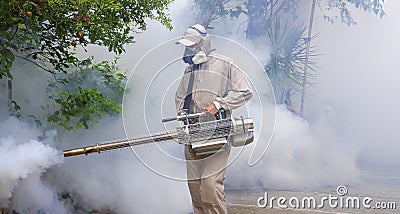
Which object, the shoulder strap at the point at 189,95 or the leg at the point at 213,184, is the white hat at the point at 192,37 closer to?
the shoulder strap at the point at 189,95

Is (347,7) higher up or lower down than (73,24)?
higher up

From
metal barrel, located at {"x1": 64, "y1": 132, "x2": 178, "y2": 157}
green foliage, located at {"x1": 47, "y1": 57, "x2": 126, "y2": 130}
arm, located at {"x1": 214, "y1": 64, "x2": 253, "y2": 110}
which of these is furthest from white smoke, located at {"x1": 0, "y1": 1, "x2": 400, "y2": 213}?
arm, located at {"x1": 214, "y1": 64, "x2": 253, "y2": 110}

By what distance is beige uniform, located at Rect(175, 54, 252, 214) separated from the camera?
3900 mm

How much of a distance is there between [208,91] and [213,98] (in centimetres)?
6

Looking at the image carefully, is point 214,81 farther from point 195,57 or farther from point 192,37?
point 192,37

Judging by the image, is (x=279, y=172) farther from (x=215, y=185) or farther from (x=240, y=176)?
(x=215, y=185)

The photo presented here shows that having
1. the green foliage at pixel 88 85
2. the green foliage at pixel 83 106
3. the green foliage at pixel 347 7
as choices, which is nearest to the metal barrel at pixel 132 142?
the green foliage at pixel 83 106

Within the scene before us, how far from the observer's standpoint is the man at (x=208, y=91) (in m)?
3.90

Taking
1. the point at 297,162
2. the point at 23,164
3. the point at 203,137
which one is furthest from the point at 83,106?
the point at 297,162

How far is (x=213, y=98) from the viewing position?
3973 mm

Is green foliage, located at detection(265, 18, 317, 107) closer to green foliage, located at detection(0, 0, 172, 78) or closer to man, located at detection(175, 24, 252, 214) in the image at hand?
green foliage, located at detection(0, 0, 172, 78)

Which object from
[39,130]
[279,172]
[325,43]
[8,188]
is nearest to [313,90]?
[325,43]

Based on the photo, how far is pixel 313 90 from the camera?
26.7 feet

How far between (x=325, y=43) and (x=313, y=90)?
0.66m
